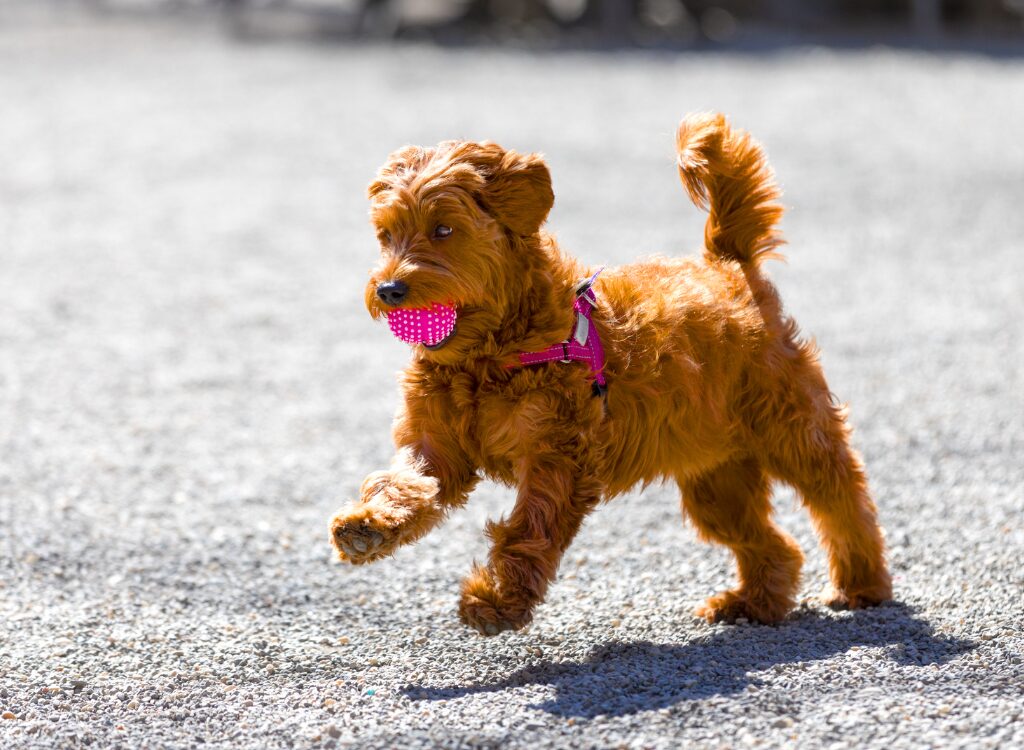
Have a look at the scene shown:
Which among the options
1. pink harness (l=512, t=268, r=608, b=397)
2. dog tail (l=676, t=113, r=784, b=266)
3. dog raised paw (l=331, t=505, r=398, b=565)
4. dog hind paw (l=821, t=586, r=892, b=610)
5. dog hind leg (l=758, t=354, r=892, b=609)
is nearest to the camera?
dog raised paw (l=331, t=505, r=398, b=565)

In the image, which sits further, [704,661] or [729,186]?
[729,186]

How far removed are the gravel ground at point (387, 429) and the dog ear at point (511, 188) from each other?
146 centimetres

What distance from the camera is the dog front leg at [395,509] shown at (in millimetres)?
4148

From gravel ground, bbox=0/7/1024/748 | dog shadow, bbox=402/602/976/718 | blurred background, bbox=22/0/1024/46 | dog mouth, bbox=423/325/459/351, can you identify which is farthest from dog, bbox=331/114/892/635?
blurred background, bbox=22/0/1024/46

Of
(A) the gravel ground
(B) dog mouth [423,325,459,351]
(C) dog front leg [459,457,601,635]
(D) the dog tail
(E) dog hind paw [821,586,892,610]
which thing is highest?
(D) the dog tail

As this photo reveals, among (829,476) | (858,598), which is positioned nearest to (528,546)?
(829,476)

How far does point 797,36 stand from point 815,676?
18.8 metres

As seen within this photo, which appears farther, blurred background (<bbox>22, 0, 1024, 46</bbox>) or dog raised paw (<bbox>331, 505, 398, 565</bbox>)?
blurred background (<bbox>22, 0, 1024, 46</bbox>)

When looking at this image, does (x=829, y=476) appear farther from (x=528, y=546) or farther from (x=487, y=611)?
(x=487, y=611)

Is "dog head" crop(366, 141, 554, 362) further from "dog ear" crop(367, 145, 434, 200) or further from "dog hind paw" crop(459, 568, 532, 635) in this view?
"dog hind paw" crop(459, 568, 532, 635)

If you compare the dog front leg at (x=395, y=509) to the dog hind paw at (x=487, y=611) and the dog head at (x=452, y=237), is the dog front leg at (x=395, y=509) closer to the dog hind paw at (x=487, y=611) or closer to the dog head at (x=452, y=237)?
the dog hind paw at (x=487, y=611)

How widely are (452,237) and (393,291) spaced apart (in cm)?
28

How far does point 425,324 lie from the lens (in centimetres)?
438

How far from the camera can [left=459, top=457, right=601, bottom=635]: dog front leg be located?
4234 mm
